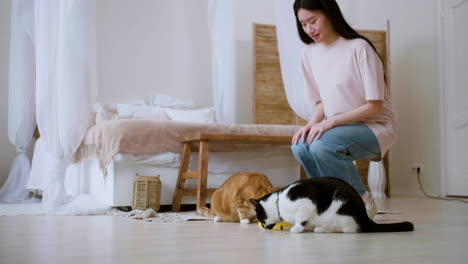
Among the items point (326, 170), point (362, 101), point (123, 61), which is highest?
point (123, 61)

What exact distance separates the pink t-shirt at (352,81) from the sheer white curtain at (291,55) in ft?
5.35

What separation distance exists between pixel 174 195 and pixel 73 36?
4.25ft

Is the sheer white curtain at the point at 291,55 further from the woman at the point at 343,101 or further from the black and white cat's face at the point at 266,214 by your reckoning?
the black and white cat's face at the point at 266,214

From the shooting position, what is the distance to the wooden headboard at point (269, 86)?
5473 mm

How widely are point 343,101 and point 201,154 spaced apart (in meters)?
1.29

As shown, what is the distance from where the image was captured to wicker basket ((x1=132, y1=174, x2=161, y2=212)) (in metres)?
3.31

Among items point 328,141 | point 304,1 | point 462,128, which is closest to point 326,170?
point 328,141

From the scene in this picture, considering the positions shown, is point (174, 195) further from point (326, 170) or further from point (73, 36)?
point (326, 170)

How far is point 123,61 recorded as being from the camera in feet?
18.2

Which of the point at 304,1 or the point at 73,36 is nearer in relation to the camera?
the point at 304,1

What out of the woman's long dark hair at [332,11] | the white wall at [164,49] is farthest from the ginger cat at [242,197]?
the white wall at [164,49]

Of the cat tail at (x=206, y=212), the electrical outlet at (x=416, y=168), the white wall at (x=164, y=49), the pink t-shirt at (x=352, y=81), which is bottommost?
the cat tail at (x=206, y=212)

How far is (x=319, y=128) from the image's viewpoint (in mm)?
2264

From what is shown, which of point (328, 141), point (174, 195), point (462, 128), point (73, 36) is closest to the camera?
point (328, 141)
